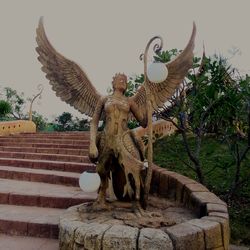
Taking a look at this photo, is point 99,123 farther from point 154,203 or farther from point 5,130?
point 5,130

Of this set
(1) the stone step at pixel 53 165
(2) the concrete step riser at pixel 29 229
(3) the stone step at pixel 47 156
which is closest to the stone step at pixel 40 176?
(1) the stone step at pixel 53 165

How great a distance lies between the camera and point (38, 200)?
4059mm

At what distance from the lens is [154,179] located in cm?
447

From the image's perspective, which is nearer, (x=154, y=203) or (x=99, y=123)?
(x=99, y=123)

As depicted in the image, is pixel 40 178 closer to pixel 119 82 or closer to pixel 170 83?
pixel 119 82

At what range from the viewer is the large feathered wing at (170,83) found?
11.1ft

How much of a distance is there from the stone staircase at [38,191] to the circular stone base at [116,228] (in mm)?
555

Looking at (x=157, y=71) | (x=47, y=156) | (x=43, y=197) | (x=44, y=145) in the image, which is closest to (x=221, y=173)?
(x=47, y=156)

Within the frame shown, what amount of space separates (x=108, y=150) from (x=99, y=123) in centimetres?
37

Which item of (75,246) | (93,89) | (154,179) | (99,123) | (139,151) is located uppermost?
(93,89)

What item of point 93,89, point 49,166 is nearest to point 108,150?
point 93,89

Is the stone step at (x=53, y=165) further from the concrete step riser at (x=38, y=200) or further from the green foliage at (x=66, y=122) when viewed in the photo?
the green foliage at (x=66, y=122)

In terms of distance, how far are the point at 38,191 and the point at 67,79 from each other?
174 centimetres

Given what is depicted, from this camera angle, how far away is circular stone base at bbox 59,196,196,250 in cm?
Result: 230
